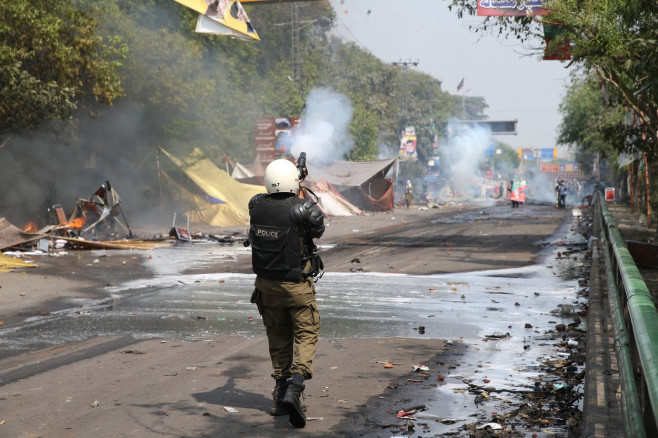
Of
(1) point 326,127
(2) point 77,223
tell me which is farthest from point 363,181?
(2) point 77,223

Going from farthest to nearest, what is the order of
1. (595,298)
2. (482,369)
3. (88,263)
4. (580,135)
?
(580,135) → (88,263) → (595,298) → (482,369)

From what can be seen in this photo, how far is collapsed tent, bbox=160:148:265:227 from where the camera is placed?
3253cm

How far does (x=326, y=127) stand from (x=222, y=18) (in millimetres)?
31320

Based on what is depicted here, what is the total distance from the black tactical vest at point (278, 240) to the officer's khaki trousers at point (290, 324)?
0.09 m

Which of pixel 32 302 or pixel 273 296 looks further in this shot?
pixel 32 302

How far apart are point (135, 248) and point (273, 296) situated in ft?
52.0

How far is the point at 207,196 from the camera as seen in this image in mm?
33062

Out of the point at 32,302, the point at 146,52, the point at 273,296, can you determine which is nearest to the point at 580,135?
the point at 146,52

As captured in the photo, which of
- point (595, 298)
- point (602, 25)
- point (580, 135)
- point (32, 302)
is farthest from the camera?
point (580, 135)

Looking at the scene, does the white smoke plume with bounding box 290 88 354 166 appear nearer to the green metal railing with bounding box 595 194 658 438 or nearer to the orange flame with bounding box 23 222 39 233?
the orange flame with bounding box 23 222 39 233

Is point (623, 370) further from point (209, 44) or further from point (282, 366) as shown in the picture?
point (209, 44)

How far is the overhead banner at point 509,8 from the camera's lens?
14.8 m

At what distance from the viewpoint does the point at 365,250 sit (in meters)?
21.1

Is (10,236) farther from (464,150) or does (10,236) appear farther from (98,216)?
(464,150)
